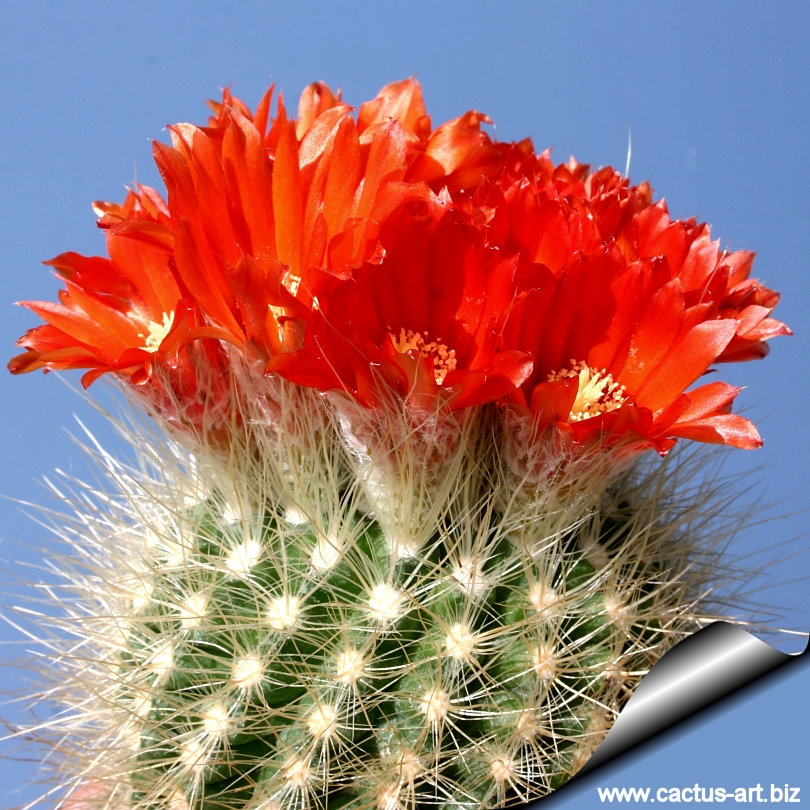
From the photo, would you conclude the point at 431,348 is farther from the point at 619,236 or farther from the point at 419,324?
the point at 619,236

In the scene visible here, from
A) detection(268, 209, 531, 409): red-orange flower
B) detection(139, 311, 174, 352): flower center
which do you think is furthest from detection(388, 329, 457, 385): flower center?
detection(139, 311, 174, 352): flower center

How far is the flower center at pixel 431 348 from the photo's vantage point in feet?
1.87

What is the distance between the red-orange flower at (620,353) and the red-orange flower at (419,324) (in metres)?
0.02

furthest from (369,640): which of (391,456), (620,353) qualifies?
(620,353)

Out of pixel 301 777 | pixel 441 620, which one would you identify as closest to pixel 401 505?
pixel 441 620

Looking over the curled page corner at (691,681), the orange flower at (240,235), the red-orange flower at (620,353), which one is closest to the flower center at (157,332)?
the orange flower at (240,235)

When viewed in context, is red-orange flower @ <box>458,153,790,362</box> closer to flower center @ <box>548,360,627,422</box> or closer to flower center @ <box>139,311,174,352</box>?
flower center @ <box>548,360,627,422</box>

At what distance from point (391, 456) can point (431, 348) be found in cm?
8

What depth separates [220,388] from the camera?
66 centimetres

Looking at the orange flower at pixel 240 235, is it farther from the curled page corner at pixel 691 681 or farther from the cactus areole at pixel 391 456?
the curled page corner at pixel 691 681

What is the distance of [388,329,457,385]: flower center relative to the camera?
0.57 meters

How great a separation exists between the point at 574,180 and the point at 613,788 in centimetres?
51

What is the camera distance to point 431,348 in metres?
0.57

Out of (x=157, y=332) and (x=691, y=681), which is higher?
(x=157, y=332)
